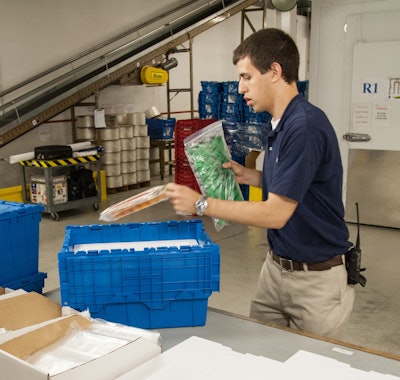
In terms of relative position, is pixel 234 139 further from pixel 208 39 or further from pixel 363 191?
pixel 208 39

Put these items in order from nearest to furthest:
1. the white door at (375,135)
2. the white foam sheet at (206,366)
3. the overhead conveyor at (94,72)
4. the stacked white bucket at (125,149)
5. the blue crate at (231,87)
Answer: the white foam sheet at (206,366) < the white door at (375,135) < the blue crate at (231,87) < the overhead conveyor at (94,72) < the stacked white bucket at (125,149)

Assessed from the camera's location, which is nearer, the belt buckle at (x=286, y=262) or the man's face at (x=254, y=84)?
the man's face at (x=254, y=84)

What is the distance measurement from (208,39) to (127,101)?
2.85 meters

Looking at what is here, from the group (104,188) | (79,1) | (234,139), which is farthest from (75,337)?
(79,1)

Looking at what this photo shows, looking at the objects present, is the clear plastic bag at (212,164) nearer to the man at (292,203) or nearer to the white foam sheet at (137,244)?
the man at (292,203)

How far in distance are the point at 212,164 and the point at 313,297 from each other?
0.70 m

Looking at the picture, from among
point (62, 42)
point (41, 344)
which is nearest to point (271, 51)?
point (41, 344)

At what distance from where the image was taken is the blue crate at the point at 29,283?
2.24 metres

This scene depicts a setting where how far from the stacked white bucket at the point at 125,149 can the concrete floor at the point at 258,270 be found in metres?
1.36

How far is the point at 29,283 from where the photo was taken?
7.54ft

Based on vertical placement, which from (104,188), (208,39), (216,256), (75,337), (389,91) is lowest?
(104,188)

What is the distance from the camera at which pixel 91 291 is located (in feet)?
5.74

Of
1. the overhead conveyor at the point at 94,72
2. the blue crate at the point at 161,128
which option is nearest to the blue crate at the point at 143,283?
the overhead conveyor at the point at 94,72

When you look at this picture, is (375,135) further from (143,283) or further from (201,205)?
(143,283)
